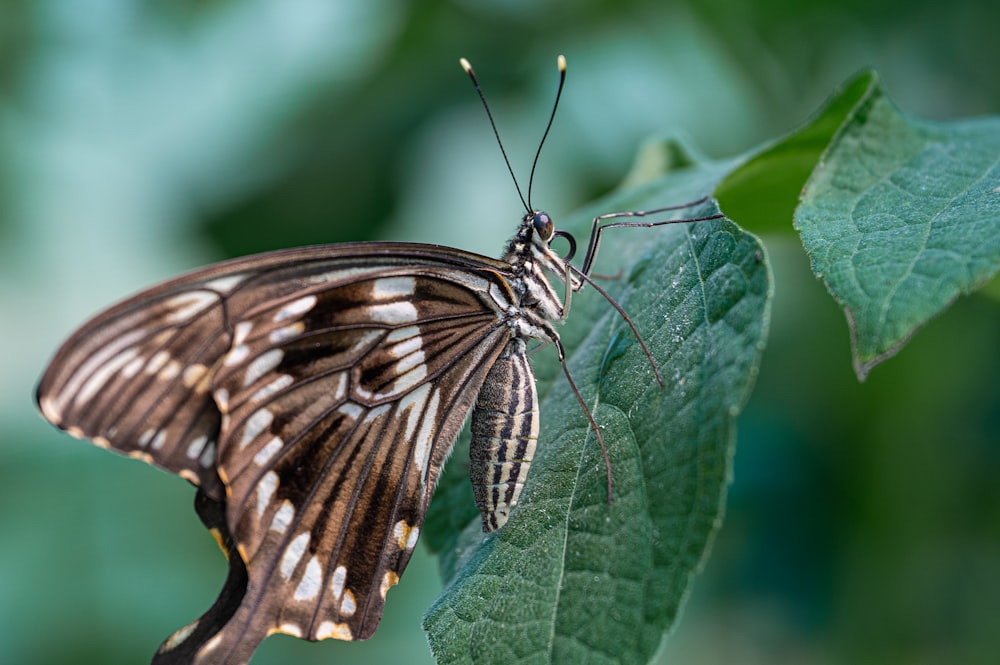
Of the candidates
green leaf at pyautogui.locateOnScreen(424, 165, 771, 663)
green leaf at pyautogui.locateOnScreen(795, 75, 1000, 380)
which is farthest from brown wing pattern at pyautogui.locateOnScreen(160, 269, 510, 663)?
green leaf at pyautogui.locateOnScreen(795, 75, 1000, 380)

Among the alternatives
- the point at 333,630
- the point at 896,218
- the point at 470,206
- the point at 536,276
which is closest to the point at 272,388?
the point at 333,630

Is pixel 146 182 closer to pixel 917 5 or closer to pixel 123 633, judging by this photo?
pixel 123 633

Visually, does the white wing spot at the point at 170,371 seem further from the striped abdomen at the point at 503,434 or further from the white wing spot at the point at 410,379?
the striped abdomen at the point at 503,434

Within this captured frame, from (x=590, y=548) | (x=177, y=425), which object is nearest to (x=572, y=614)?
(x=590, y=548)

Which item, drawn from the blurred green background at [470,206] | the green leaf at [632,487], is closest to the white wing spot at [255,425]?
the green leaf at [632,487]

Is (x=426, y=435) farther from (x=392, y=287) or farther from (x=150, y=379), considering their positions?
(x=150, y=379)
